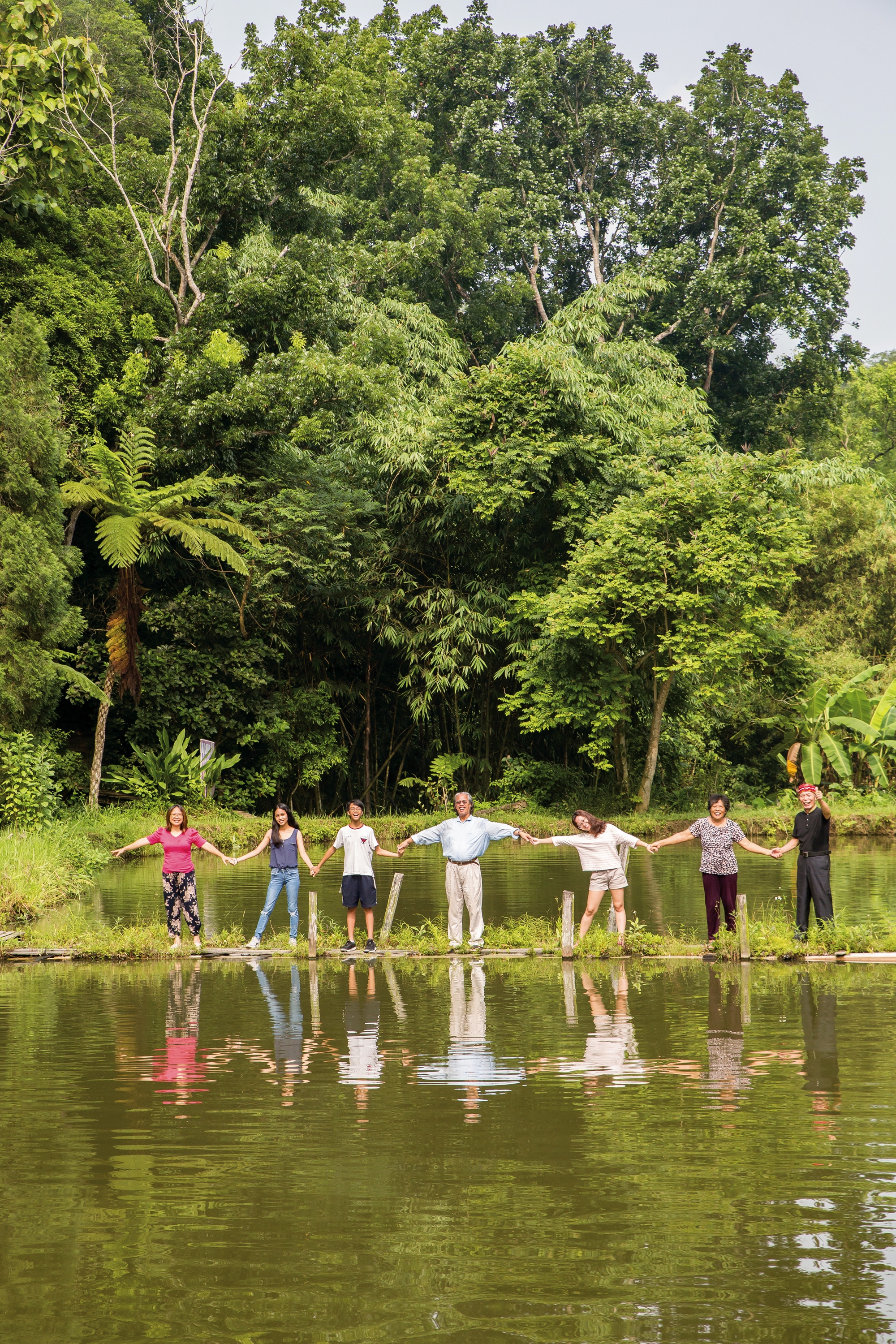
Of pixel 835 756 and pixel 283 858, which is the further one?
pixel 835 756

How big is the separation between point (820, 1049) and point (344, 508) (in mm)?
24085

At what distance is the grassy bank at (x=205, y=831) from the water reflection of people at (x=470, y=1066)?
7.31 meters

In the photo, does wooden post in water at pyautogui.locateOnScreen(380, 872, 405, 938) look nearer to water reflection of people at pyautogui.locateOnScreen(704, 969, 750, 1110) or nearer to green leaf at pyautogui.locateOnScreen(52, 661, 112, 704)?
water reflection of people at pyautogui.locateOnScreen(704, 969, 750, 1110)

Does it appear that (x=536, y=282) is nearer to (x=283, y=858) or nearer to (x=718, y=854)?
(x=283, y=858)

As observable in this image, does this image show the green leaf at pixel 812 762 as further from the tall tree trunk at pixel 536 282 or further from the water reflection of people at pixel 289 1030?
the water reflection of people at pixel 289 1030

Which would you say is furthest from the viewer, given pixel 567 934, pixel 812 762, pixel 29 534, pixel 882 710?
pixel 812 762

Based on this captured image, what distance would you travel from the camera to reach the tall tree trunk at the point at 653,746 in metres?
30.5

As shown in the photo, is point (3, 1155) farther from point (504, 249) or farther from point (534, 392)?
point (504, 249)

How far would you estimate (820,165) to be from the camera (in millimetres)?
44438

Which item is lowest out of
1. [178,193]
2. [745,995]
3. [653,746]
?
[745,995]

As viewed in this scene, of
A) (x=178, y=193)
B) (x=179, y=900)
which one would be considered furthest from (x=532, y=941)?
(x=178, y=193)

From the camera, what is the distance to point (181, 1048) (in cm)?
915

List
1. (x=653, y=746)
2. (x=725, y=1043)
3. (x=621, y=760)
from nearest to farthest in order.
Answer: (x=725, y=1043) → (x=653, y=746) → (x=621, y=760)

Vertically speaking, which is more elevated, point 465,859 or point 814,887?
point 465,859
